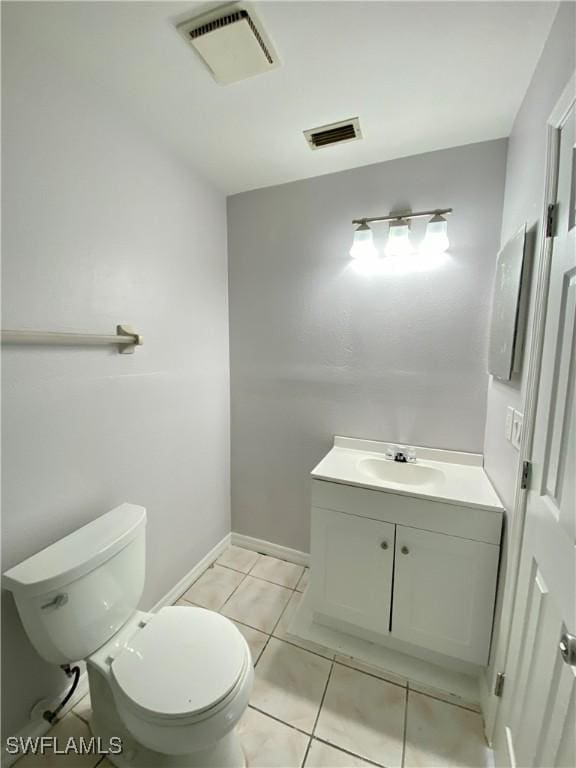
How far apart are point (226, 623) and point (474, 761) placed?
37.7 inches

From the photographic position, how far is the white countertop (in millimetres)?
1317

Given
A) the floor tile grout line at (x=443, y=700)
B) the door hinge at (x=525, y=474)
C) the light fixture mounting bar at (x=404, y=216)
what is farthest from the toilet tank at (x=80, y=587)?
the light fixture mounting bar at (x=404, y=216)

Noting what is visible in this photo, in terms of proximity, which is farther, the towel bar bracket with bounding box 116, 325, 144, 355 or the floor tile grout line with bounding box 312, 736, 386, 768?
the towel bar bracket with bounding box 116, 325, 144, 355

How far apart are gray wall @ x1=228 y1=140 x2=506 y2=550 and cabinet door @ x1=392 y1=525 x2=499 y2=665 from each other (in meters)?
0.53

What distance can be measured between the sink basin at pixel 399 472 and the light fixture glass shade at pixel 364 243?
1082 millimetres

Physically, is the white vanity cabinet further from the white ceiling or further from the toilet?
the white ceiling

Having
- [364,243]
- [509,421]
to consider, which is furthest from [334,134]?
[509,421]

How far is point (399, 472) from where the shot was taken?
1.67 metres

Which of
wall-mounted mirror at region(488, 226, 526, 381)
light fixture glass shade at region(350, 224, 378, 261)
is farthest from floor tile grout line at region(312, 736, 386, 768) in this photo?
light fixture glass shade at region(350, 224, 378, 261)

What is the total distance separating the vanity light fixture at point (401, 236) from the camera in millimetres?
1521

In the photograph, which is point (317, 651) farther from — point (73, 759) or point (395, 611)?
point (73, 759)

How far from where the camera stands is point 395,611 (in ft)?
4.61

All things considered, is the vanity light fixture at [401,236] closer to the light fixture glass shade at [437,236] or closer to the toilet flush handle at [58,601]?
the light fixture glass shade at [437,236]

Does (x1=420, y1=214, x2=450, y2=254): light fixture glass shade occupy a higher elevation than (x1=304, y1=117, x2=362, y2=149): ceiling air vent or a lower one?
lower
